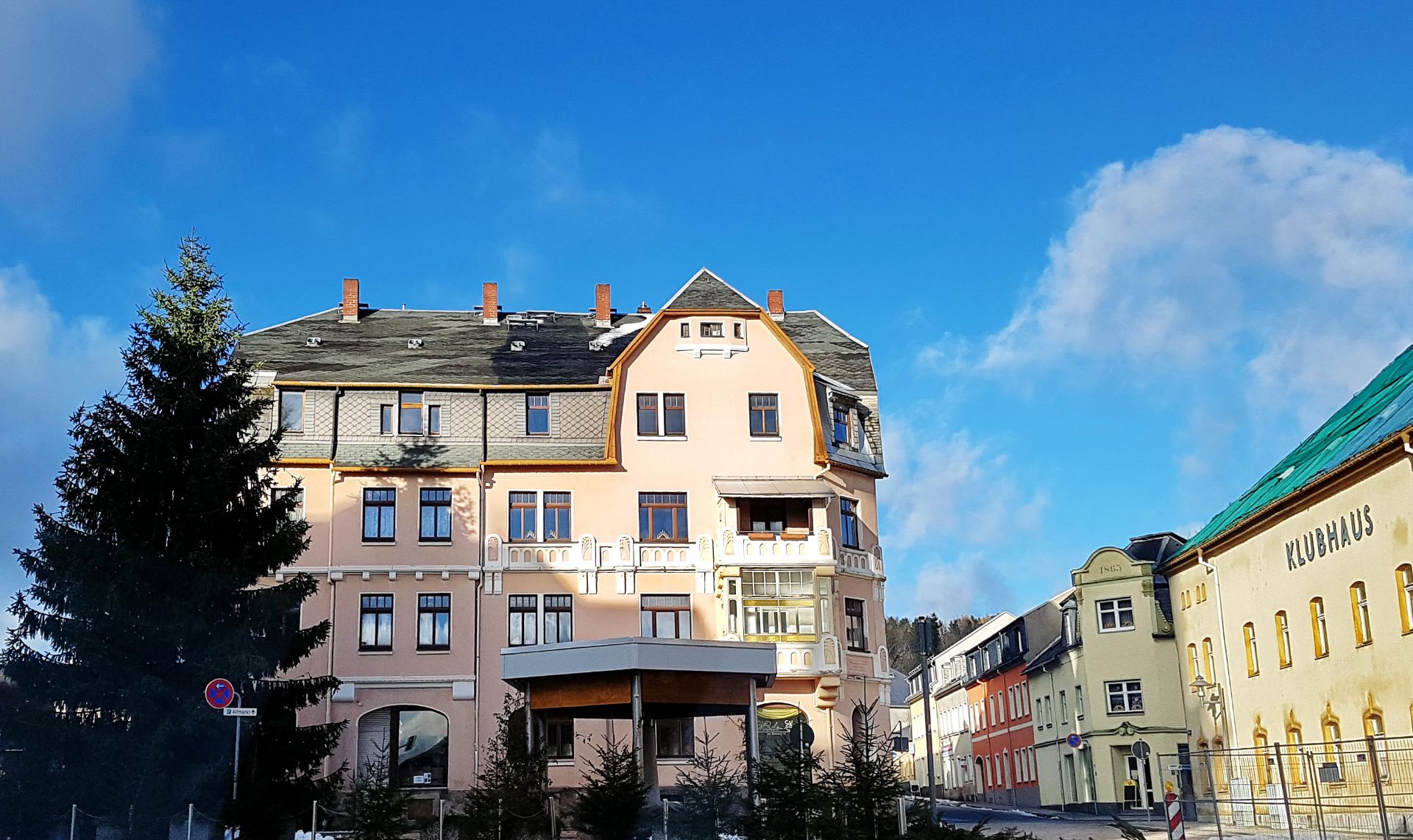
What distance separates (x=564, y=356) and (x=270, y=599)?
67.9ft

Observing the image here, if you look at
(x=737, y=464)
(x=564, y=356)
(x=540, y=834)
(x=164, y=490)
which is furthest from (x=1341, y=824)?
(x=564, y=356)

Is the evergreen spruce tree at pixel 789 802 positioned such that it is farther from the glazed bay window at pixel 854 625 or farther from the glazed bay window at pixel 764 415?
the glazed bay window at pixel 764 415

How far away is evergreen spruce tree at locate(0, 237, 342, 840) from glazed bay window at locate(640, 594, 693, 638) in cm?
1514

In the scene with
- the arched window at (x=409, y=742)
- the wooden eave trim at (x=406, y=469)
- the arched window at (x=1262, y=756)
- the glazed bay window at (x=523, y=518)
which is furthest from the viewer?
the glazed bay window at (x=523, y=518)

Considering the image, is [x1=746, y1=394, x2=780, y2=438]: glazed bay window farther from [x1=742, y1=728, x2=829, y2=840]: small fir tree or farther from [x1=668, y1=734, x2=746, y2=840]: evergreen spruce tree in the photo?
[x1=742, y1=728, x2=829, y2=840]: small fir tree

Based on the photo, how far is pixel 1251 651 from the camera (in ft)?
121

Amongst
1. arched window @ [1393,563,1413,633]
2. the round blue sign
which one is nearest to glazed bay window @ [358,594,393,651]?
the round blue sign

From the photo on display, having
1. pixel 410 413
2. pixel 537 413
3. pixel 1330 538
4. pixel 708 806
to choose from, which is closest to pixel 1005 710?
pixel 537 413

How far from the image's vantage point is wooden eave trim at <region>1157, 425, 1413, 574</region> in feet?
90.4

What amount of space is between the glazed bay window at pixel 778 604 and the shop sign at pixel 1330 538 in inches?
513

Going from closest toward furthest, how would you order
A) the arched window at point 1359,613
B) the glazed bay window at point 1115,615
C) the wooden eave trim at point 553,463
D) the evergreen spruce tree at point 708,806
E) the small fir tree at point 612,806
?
the small fir tree at point 612,806 → the evergreen spruce tree at point 708,806 → the arched window at point 1359,613 → the wooden eave trim at point 553,463 → the glazed bay window at point 1115,615

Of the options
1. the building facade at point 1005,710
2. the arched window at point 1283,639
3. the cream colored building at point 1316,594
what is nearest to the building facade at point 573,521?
the cream colored building at point 1316,594

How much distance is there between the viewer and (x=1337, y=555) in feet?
102

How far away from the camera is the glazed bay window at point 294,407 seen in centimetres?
4097
